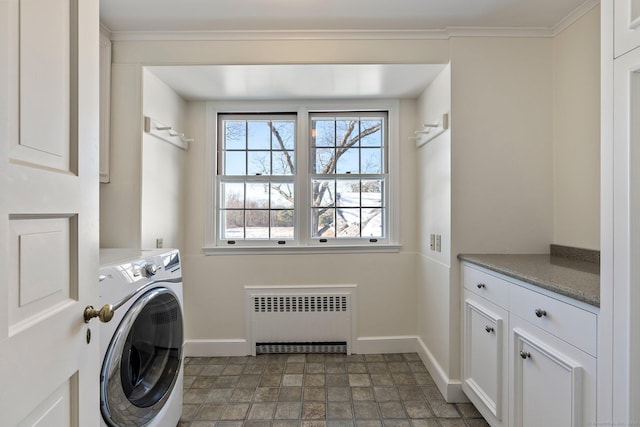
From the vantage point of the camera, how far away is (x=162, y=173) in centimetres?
233

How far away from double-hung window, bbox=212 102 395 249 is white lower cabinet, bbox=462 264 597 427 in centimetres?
111

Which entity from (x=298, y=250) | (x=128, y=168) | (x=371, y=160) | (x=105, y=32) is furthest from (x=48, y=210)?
(x=371, y=160)

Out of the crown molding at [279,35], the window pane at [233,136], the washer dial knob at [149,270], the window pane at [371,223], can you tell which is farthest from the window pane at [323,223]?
the washer dial knob at [149,270]

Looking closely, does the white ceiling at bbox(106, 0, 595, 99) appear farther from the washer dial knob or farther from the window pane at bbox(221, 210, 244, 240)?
the washer dial knob

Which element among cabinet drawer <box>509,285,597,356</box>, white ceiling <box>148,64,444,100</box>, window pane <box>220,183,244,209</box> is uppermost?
white ceiling <box>148,64,444,100</box>

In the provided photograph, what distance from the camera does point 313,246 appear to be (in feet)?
8.88

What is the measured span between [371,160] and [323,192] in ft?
1.68

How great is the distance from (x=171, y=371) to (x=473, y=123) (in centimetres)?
226

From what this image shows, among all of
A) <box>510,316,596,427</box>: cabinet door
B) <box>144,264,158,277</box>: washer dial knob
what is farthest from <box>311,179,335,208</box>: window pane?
<box>510,316,596,427</box>: cabinet door

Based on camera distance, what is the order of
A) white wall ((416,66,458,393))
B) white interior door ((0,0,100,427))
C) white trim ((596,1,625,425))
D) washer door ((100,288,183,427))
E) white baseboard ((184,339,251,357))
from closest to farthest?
1. white interior door ((0,0,100,427))
2. white trim ((596,1,625,425))
3. washer door ((100,288,183,427))
4. white wall ((416,66,458,393))
5. white baseboard ((184,339,251,357))

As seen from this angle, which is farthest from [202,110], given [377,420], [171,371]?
[377,420]

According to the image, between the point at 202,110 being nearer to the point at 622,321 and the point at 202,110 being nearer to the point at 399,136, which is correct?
the point at 399,136

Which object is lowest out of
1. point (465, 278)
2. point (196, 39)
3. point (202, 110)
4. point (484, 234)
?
point (465, 278)

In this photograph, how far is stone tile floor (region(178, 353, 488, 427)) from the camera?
1.87 m
